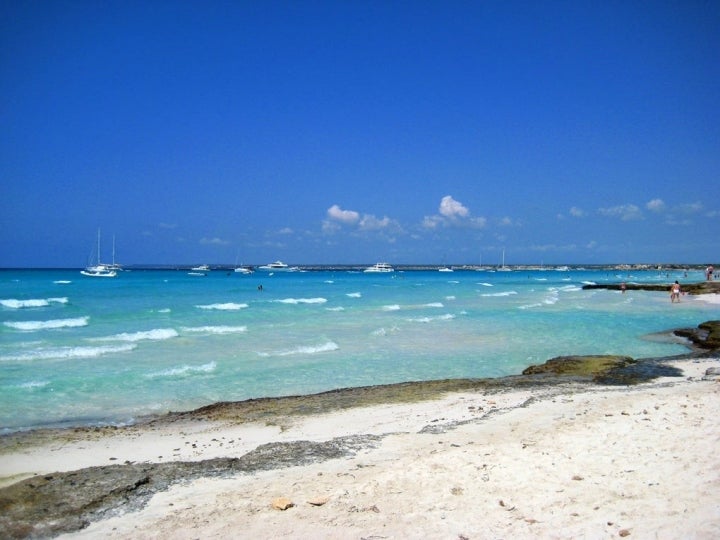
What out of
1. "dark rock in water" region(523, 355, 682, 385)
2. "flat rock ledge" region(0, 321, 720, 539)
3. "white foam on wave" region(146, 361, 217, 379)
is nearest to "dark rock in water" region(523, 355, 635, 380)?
"dark rock in water" region(523, 355, 682, 385)

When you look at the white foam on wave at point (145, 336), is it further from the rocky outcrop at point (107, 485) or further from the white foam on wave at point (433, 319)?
the rocky outcrop at point (107, 485)

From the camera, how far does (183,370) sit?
1711 centimetres

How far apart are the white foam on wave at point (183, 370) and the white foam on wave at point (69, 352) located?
4129 millimetres

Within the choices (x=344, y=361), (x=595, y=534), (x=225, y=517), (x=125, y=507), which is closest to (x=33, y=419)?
(x=125, y=507)

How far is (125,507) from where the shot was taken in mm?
6234

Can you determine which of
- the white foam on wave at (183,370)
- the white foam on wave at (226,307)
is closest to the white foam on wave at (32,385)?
the white foam on wave at (183,370)

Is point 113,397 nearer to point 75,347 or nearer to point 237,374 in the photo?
point 237,374

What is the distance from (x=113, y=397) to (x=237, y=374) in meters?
3.94

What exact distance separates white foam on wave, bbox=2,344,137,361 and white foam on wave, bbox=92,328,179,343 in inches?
90.2

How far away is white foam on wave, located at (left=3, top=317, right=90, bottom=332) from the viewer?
27812 mm

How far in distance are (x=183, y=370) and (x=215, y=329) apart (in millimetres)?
10563

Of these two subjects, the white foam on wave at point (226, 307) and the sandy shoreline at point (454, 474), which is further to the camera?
the white foam on wave at point (226, 307)

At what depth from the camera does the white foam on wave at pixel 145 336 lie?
23.9 m

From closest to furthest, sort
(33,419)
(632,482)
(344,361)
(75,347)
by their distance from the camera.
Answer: (632,482) → (33,419) → (344,361) → (75,347)
